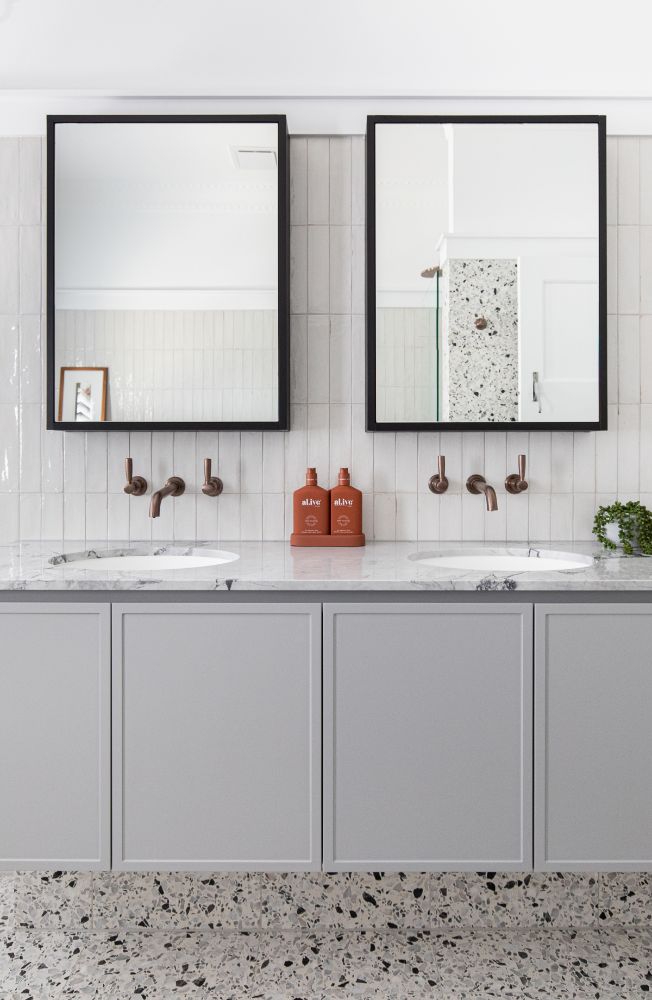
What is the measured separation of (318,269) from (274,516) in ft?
2.34

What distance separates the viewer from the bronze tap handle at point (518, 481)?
1852 mm

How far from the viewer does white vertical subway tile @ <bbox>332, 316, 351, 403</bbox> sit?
6.28 ft

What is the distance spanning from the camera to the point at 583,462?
192cm

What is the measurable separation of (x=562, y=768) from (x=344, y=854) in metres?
0.47

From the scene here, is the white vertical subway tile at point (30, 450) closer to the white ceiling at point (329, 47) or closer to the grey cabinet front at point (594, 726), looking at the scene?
the white ceiling at point (329, 47)

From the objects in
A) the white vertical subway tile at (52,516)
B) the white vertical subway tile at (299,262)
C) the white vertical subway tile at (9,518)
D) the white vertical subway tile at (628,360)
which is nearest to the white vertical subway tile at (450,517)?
the white vertical subway tile at (628,360)

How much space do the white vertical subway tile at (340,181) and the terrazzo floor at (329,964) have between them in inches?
73.0

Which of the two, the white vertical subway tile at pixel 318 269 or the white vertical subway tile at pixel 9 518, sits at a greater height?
the white vertical subway tile at pixel 318 269

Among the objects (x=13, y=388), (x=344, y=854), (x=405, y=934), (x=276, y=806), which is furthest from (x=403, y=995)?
(x=13, y=388)

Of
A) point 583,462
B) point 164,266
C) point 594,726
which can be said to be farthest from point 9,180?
point 594,726

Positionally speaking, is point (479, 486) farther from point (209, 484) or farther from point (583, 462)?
point (209, 484)

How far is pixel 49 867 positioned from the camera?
1.35m

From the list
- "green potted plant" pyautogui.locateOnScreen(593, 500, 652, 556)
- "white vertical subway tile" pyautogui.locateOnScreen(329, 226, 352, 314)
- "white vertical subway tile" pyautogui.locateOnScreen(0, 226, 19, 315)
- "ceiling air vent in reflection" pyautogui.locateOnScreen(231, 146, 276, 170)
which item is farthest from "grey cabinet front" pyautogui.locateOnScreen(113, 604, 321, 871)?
"ceiling air vent in reflection" pyautogui.locateOnScreen(231, 146, 276, 170)

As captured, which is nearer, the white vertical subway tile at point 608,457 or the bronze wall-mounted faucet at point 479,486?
the bronze wall-mounted faucet at point 479,486
